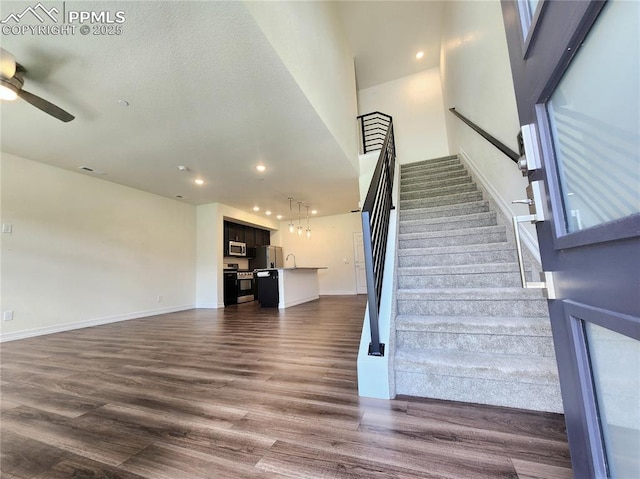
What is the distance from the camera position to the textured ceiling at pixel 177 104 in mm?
2012

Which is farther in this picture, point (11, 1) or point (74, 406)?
point (11, 1)

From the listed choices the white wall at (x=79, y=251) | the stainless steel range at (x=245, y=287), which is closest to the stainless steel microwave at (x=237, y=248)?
the stainless steel range at (x=245, y=287)

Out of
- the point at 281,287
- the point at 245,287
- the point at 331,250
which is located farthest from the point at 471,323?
the point at 331,250

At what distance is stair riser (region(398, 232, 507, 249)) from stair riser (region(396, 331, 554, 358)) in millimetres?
1208

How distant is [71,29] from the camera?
6.37 ft

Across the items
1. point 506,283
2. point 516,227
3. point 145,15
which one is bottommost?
point 506,283

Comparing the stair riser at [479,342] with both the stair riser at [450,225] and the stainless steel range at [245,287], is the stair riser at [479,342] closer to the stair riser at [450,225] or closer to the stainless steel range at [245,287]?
the stair riser at [450,225]

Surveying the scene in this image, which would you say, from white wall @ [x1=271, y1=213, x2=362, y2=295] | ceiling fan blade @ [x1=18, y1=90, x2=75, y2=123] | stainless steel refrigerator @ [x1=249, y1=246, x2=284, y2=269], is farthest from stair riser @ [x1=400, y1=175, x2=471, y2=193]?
stainless steel refrigerator @ [x1=249, y1=246, x2=284, y2=269]

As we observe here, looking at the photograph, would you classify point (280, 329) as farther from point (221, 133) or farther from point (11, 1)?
point (11, 1)

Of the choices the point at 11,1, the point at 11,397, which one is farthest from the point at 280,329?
the point at 11,1

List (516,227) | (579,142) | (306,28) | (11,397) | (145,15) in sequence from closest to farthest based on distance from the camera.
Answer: (579,142)
(516,227)
(11,397)
(145,15)
(306,28)

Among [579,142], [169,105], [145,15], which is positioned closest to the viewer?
[579,142]

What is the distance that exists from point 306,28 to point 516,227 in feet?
11.5

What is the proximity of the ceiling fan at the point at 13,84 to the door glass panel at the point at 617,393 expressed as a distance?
364 cm
